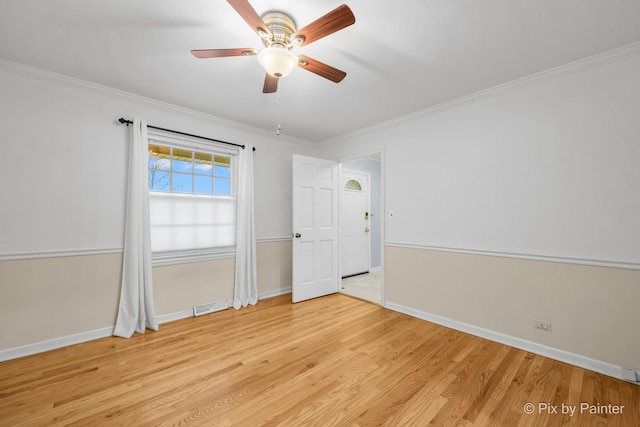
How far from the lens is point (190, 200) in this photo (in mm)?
3318

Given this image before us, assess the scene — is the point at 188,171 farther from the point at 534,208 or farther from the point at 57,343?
the point at 534,208

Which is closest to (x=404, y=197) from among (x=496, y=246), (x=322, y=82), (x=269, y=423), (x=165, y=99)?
(x=496, y=246)

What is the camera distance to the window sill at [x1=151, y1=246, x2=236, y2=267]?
3.07 meters

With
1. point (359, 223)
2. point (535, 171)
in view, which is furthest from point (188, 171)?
point (535, 171)

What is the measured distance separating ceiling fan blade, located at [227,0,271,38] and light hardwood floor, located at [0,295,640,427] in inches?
92.7

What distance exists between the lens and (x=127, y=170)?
2.88 m

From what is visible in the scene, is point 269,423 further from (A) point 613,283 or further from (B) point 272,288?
(A) point 613,283

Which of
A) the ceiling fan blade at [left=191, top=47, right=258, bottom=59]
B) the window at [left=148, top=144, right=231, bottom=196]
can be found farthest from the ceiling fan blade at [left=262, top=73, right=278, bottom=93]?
the window at [left=148, top=144, right=231, bottom=196]

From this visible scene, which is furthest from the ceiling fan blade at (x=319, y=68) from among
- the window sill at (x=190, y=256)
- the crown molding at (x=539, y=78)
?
the window sill at (x=190, y=256)

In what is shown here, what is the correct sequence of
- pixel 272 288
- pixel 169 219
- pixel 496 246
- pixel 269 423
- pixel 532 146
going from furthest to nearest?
pixel 272 288 → pixel 169 219 → pixel 496 246 → pixel 532 146 → pixel 269 423

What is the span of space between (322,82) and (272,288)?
298cm

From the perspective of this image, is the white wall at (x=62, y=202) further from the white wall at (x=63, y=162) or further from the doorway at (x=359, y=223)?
the doorway at (x=359, y=223)

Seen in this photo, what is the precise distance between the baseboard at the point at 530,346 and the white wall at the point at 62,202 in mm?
3101

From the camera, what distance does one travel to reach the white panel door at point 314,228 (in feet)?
12.8
